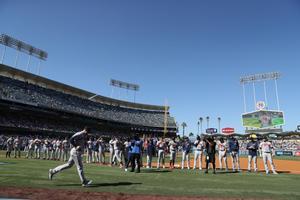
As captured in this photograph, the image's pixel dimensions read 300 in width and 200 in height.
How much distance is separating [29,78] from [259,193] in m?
58.6

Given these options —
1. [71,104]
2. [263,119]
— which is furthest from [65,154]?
[263,119]

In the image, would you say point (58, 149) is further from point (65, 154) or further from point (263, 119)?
point (263, 119)

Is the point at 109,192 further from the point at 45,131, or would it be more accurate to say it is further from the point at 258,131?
the point at 258,131

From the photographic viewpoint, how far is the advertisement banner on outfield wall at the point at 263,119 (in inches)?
2526

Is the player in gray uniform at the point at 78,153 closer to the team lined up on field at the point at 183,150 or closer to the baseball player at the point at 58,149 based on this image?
the team lined up on field at the point at 183,150

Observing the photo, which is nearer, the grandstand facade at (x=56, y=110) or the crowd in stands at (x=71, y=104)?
the grandstand facade at (x=56, y=110)

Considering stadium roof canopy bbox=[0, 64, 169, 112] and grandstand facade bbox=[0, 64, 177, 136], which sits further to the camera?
stadium roof canopy bbox=[0, 64, 169, 112]

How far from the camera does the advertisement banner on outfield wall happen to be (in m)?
64.2

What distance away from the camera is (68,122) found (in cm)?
6025

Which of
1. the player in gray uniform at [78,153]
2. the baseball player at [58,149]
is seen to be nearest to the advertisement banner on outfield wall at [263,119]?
the baseball player at [58,149]

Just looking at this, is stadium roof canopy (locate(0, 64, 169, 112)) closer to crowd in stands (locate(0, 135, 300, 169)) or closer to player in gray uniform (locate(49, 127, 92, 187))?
crowd in stands (locate(0, 135, 300, 169))

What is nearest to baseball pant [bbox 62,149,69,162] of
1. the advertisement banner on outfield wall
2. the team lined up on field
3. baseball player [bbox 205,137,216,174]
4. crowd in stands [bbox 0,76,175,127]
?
the team lined up on field

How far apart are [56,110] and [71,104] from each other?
759 cm

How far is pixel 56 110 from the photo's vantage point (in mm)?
56281
